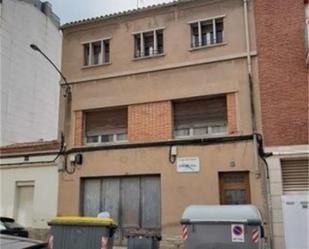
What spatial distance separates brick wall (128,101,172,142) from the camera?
1366 cm

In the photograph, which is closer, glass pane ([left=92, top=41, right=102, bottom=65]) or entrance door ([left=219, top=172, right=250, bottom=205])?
entrance door ([left=219, top=172, right=250, bottom=205])

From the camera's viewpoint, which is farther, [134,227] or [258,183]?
[134,227]

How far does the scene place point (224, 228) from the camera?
8.18m

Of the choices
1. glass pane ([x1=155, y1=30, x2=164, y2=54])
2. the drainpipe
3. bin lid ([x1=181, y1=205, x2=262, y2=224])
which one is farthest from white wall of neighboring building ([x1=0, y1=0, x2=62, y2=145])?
bin lid ([x1=181, y1=205, x2=262, y2=224])

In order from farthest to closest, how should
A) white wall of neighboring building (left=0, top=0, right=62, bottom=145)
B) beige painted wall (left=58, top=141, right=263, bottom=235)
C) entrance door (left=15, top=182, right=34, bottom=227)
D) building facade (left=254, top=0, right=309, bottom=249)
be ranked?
1. white wall of neighboring building (left=0, top=0, right=62, bottom=145)
2. entrance door (left=15, top=182, right=34, bottom=227)
3. beige painted wall (left=58, top=141, right=263, bottom=235)
4. building facade (left=254, top=0, right=309, bottom=249)

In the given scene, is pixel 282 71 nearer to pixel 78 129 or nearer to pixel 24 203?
pixel 78 129

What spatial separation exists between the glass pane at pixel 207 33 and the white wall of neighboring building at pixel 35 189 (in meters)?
6.85

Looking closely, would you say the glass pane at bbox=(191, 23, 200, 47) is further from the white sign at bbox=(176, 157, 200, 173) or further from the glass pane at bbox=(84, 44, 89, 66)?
the glass pane at bbox=(84, 44, 89, 66)

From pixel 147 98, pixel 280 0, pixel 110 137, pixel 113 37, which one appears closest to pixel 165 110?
pixel 147 98

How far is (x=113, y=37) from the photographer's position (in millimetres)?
15211

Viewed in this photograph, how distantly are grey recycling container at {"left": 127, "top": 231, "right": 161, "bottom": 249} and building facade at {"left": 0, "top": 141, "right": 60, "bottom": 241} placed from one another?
19.8ft

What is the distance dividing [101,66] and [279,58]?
20.4 feet

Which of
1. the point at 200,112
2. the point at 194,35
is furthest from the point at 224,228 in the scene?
the point at 194,35

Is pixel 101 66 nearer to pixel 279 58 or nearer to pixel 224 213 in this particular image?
pixel 279 58
